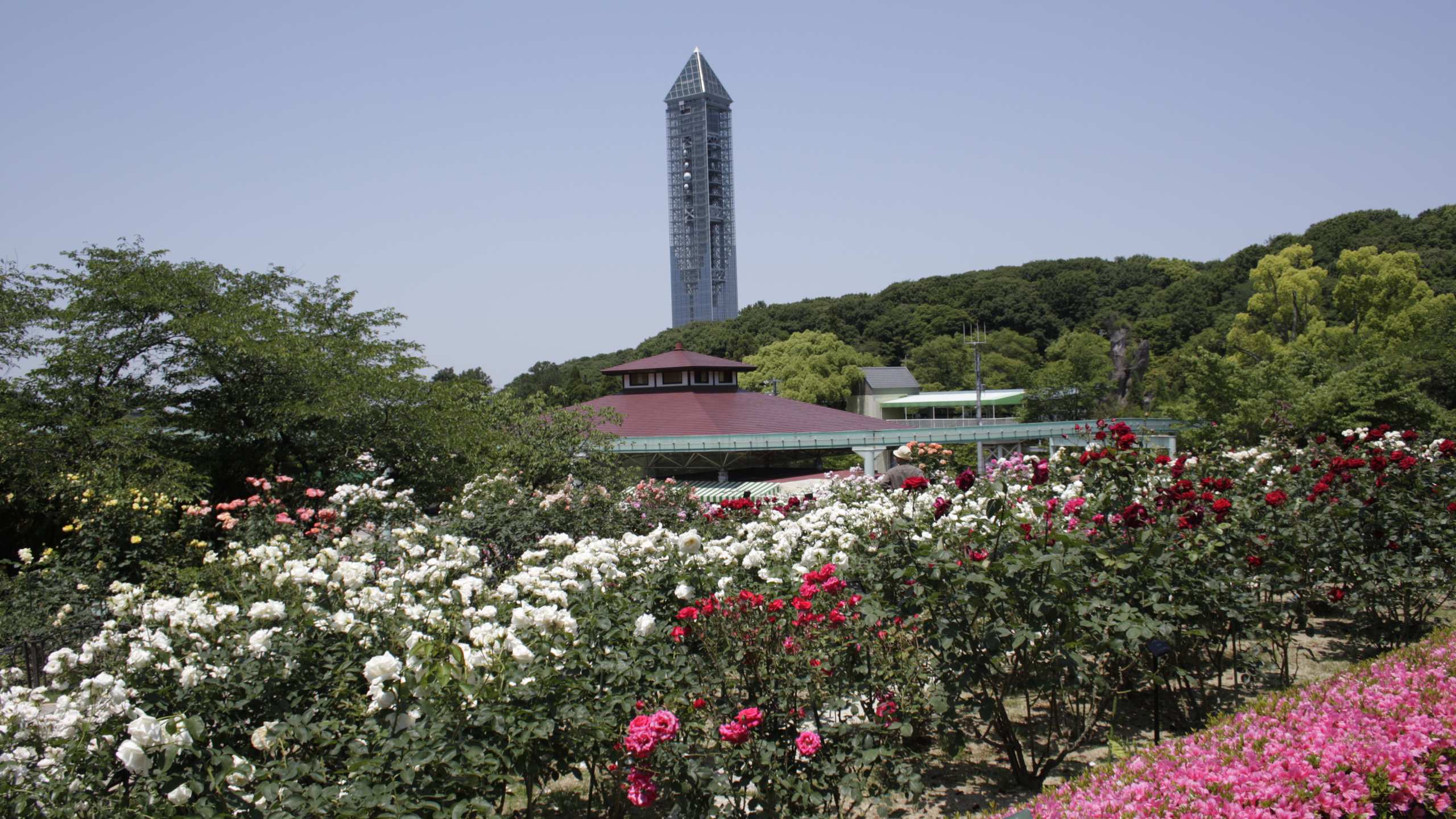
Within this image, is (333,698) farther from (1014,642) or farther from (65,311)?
(65,311)

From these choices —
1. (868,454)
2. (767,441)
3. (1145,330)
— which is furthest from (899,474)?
(1145,330)

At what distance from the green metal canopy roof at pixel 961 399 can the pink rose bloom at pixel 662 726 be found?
51.2 metres

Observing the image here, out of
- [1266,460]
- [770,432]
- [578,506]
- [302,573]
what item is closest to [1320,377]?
[770,432]

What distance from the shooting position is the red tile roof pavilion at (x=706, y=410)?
25172 mm

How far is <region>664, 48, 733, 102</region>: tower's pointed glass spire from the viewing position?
151 metres

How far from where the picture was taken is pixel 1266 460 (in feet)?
22.4

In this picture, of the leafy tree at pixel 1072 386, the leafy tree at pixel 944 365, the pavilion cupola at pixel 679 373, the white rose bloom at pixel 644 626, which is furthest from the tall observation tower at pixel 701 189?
the white rose bloom at pixel 644 626

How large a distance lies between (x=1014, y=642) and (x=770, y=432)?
21.9 metres

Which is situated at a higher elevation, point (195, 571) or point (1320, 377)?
point (1320, 377)

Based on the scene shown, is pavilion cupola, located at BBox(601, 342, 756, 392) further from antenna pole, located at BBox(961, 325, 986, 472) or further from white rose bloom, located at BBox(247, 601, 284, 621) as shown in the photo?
white rose bloom, located at BBox(247, 601, 284, 621)

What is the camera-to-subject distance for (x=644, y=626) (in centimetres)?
316

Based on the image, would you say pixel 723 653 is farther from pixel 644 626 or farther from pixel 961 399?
pixel 961 399

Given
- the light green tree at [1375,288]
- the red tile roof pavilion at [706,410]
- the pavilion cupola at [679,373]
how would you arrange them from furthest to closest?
1. the light green tree at [1375,288]
2. the pavilion cupola at [679,373]
3. the red tile roof pavilion at [706,410]

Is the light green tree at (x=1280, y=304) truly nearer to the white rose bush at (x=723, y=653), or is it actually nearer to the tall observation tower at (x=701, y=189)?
the white rose bush at (x=723, y=653)
